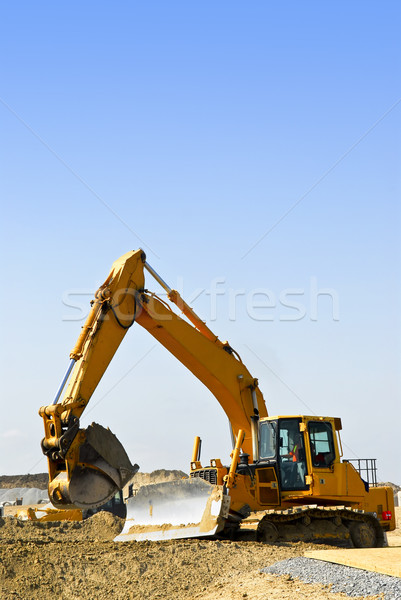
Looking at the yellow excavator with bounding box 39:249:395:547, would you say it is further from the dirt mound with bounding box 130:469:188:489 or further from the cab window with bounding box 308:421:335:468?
the dirt mound with bounding box 130:469:188:489

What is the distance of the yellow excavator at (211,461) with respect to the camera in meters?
12.7

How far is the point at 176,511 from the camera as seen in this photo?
14.6m

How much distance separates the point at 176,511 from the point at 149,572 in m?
3.58

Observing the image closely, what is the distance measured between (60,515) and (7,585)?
11.9m

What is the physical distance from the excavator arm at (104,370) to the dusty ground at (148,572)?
1201 millimetres

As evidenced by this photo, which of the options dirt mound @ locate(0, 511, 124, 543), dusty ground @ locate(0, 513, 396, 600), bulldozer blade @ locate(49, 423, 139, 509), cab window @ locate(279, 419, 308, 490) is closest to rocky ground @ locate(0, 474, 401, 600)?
dusty ground @ locate(0, 513, 396, 600)

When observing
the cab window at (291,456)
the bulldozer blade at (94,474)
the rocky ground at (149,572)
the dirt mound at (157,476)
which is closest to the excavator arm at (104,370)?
the bulldozer blade at (94,474)

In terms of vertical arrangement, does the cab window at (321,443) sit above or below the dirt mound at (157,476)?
below

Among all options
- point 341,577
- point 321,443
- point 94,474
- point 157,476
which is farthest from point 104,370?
point 157,476

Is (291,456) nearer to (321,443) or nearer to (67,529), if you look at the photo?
(321,443)

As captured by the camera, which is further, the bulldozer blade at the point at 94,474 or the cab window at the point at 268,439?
the cab window at the point at 268,439

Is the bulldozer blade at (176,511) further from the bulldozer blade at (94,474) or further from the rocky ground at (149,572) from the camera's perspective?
the bulldozer blade at (94,474)

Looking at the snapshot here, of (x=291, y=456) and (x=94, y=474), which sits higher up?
(x=291, y=456)

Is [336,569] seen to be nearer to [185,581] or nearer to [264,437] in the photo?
[185,581]
